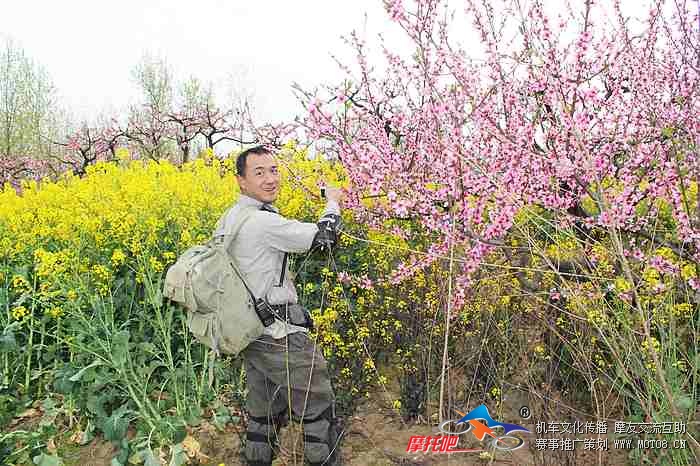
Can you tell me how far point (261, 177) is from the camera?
323 cm

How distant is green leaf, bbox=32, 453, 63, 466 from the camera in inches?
146

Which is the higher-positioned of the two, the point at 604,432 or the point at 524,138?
the point at 524,138

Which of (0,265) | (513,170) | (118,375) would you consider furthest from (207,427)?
(513,170)

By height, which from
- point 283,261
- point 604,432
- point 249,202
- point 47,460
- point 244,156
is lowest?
point 47,460

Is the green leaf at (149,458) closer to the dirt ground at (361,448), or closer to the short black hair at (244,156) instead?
the dirt ground at (361,448)

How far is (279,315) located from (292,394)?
45cm

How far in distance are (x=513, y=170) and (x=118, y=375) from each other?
267cm

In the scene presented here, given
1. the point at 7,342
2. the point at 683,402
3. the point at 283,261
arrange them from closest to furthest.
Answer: the point at 683,402 < the point at 283,261 < the point at 7,342

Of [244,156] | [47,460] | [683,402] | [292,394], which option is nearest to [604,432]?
[683,402]

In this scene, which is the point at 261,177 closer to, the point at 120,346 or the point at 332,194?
the point at 332,194

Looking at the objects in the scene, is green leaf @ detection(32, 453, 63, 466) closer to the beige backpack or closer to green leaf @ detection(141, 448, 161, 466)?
green leaf @ detection(141, 448, 161, 466)

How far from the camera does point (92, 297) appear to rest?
3744 mm

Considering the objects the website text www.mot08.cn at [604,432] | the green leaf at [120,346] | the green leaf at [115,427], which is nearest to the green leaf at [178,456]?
the green leaf at [115,427]

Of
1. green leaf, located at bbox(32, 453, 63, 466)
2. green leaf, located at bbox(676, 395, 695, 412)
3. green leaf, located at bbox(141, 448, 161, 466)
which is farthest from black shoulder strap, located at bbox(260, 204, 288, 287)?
green leaf, located at bbox(676, 395, 695, 412)
